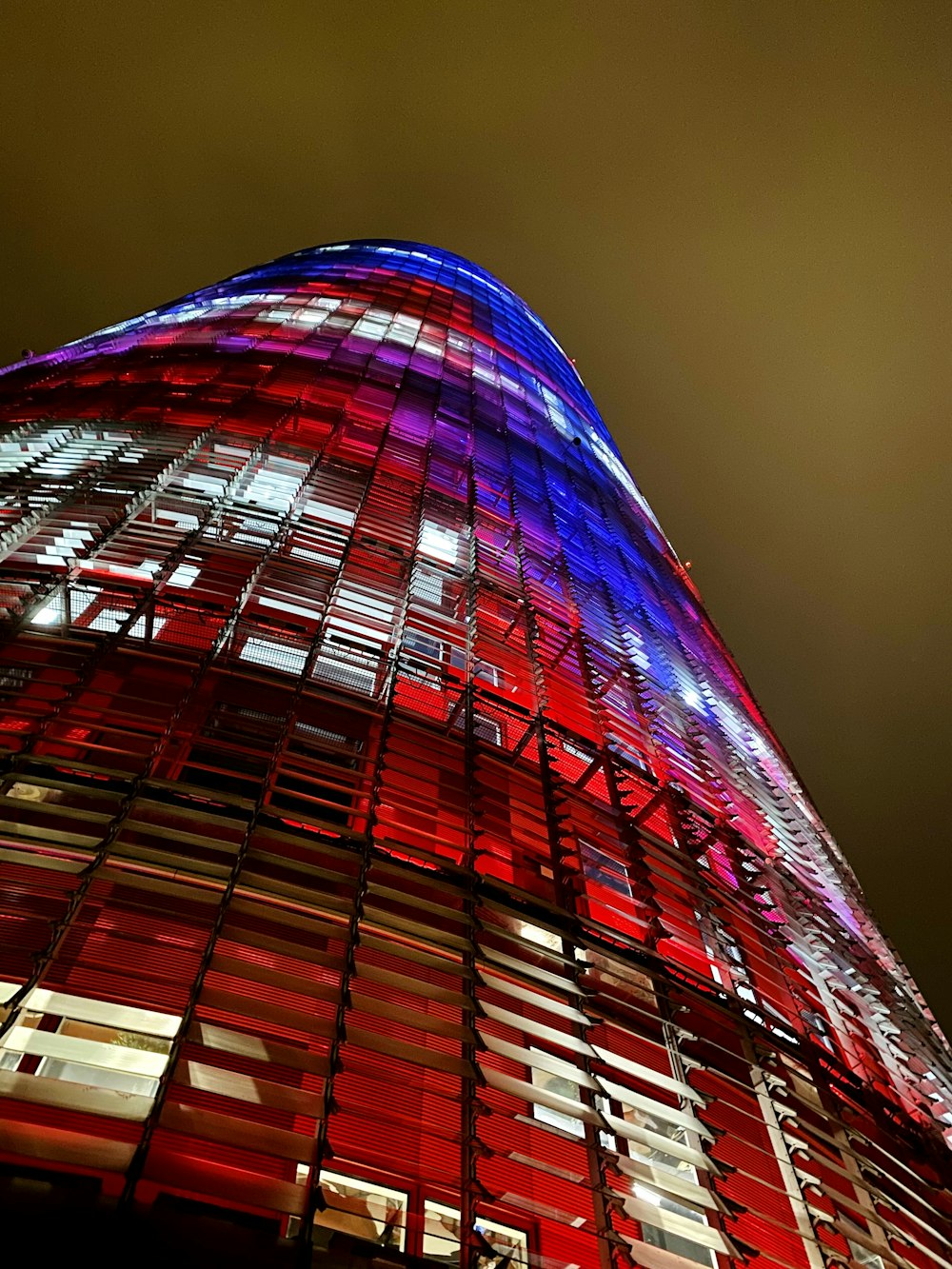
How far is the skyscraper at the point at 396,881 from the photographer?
8.32 feet

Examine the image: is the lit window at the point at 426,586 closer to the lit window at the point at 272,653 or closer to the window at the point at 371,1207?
the lit window at the point at 272,653

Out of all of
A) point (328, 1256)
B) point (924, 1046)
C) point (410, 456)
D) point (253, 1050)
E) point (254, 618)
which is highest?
point (410, 456)

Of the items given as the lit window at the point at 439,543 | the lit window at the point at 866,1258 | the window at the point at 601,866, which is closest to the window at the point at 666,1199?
the lit window at the point at 866,1258

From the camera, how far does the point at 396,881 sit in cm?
360

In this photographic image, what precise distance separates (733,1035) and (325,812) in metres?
2.37

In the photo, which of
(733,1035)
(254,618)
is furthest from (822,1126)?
(254,618)

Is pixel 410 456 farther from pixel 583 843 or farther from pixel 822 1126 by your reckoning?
pixel 822 1126

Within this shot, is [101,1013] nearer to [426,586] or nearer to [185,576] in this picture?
[185,576]

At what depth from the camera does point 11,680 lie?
3812 mm

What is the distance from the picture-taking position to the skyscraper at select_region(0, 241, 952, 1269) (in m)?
2.54

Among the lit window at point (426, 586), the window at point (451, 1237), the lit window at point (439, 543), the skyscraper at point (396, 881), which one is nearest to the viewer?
the skyscraper at point (396, 881)

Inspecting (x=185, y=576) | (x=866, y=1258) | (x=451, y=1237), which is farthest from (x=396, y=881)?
(x=866, y=1258)

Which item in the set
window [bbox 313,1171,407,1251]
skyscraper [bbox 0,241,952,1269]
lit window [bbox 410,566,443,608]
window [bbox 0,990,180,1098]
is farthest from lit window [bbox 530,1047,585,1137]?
lit window [bbox 410,566,443,608]

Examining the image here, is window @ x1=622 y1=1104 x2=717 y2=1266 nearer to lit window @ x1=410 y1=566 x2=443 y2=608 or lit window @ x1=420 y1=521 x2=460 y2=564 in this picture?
lit window @ x1=410 y1=566 x2=443 y2=608
